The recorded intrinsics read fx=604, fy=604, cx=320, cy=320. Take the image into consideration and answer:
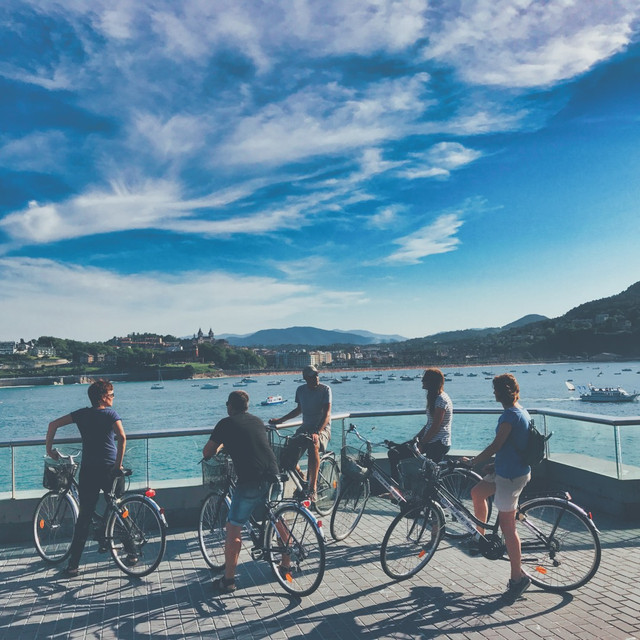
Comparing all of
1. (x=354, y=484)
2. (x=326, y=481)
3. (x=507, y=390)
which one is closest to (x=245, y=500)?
(x=354, y=484)

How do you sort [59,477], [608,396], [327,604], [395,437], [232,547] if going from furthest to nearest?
[608,396], [395,437], [59,477], [232,547], [327,604]

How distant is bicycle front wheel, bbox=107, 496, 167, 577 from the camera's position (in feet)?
17.7

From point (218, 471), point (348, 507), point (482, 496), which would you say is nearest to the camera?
point (482, 496)

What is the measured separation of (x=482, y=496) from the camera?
17.1 feet

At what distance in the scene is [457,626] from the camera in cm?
423

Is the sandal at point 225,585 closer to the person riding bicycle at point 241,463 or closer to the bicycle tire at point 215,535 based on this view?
the person riding bicycle at point 241,463

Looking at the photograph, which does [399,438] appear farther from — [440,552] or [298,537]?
[298,537]

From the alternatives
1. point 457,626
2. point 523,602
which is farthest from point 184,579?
point 523,602

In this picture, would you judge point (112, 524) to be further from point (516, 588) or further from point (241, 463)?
point (516, 588)

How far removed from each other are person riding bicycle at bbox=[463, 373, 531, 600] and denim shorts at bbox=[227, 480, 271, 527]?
179 centimetres

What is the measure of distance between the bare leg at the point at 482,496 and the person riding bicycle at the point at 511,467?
1.11 ft

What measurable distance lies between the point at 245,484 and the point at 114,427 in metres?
1.43

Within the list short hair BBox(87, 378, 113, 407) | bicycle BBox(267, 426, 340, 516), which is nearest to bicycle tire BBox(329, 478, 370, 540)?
bicycle BBox(267, 426, 340, 516)

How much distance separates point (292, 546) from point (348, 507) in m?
1.38
